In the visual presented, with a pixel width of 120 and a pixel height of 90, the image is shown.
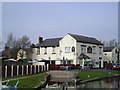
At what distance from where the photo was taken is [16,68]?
115ft

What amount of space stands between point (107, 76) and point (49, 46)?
72.3 feet

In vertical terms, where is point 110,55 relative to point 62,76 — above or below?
above

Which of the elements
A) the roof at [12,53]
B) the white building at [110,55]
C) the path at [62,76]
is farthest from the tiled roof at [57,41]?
the path at [62,76]

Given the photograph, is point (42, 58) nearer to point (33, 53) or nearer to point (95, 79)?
point (33, 53)

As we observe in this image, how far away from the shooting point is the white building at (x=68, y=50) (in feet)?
172

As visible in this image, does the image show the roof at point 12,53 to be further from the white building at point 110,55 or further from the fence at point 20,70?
the white building at point 110,55

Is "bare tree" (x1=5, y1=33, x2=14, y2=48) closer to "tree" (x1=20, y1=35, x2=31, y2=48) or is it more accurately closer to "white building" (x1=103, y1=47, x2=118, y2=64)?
"tree" (x1=20, y1=35, x2=31, y2=48)

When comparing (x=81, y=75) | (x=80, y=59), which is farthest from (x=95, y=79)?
(x=80, y=59)

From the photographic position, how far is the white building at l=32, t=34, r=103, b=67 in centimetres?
5256

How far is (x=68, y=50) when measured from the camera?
2108 inches

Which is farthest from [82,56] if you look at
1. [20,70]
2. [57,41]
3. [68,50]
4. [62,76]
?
[20,70]

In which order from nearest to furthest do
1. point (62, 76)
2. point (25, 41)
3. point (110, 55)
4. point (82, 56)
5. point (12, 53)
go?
point (62, 76), point (82, 56), point (12, 53), point (110, 55), point (25, 41)

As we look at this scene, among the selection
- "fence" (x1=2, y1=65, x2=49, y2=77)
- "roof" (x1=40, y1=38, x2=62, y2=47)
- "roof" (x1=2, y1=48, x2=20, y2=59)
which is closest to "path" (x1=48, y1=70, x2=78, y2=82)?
"fence" (x1=2, y1=65, x2=49, y2=77)

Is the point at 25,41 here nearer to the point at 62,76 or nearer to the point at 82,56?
the point at 82,56
